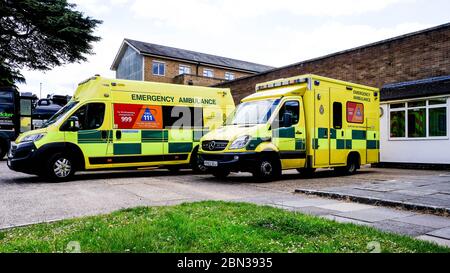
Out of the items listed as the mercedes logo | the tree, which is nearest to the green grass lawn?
the mercedes logo

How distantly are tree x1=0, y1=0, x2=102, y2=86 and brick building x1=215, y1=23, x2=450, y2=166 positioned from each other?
15415 mm

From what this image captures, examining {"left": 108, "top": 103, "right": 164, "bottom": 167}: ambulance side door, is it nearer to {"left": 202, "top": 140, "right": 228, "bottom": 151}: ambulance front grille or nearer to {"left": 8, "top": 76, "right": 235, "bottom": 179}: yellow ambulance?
{"left": 8, "top": 76, "right": 235, "bottom": 179}: yellow ambulance

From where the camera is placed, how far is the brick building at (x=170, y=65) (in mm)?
37438

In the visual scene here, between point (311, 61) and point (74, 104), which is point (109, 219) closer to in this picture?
point (74, 104)

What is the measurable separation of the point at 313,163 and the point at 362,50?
8.97 meters

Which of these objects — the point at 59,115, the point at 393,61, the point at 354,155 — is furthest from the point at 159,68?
the point at 354,155

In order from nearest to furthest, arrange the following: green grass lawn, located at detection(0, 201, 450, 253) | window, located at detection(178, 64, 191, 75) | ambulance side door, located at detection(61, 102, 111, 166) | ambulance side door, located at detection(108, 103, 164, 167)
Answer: green grass lawn, located at detection(0, 201, 450, 253) → ambulance side door, located at detection(61, 102, 111, 166) → ambulance side door, located at detection(108, 103, 164, 167) → window, located at detection(178, 64, 191, 75)

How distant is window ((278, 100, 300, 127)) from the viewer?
9.78m

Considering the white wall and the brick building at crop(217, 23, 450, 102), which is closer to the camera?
the white wall

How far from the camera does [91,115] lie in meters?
10.1

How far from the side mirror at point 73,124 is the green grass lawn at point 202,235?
5.55 m

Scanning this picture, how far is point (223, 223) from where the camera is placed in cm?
428

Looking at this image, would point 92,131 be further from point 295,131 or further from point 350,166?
point 350,166
